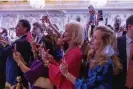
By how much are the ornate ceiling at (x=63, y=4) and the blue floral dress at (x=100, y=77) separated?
6.31 m

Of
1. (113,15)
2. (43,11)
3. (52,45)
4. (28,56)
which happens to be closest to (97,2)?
(113,15)

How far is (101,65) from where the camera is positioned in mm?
2715

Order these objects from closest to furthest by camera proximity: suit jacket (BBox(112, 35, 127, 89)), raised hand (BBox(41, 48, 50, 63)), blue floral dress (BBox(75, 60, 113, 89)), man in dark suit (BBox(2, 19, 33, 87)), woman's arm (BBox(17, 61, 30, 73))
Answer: blue floral dress (BBox(75, 60, 113, 89)), suit jacket (BBox(112, 35, 127, 89)), raised hand (BBox(41, 48, 50, 63)), woman's arm (BBox(17, 61, 30, 73)), man in dark suit (BBox(2, 19, 33, 87))

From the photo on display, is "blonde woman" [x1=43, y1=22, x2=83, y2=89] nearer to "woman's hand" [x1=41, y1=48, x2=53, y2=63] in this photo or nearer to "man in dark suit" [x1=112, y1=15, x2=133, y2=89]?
"woman's hand" [x1=41, y1=48, x2=53, y2=63]

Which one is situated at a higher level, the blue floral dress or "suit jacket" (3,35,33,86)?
the blue floral dress

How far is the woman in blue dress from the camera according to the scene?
2717mm

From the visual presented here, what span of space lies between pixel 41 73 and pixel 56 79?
0.98ft

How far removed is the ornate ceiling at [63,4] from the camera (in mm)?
8891

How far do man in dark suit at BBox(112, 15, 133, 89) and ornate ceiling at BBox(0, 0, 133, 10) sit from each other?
577cm

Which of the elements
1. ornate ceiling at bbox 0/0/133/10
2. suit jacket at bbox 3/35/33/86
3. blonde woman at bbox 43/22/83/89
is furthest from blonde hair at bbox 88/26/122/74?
ornate ceiling at bbox 0/0/133/10

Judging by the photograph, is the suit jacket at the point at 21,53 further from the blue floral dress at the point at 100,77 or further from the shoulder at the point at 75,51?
the blue floral dress at the point at 100,77

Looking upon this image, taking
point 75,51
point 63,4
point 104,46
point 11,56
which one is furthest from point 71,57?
point 63,4

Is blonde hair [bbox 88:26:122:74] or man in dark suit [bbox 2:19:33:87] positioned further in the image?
man in dark suit [bbox 2:19:33:87]

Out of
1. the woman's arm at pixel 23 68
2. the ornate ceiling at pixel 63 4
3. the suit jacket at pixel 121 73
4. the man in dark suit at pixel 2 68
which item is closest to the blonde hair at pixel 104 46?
the suit jacket at pixel 121 73
